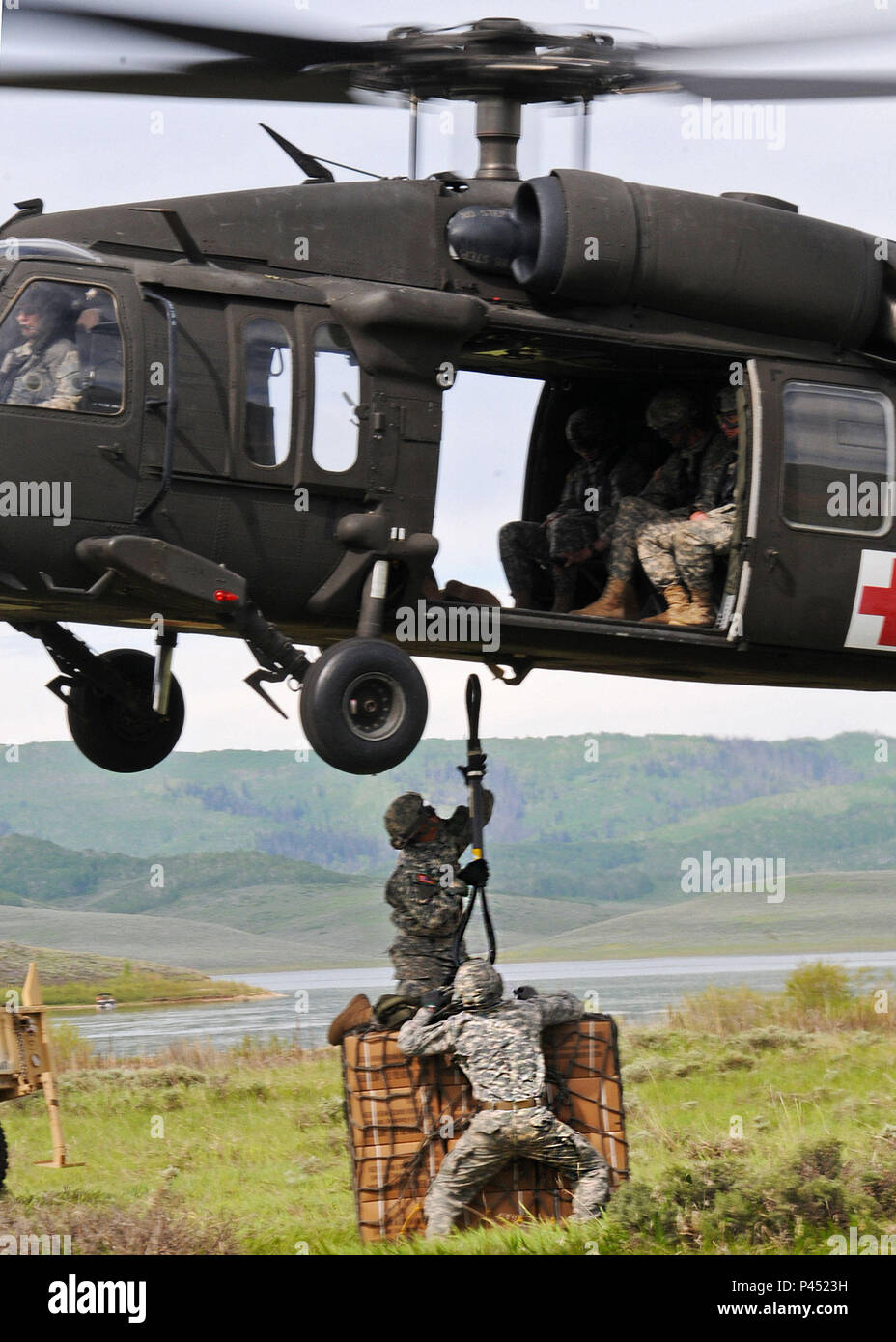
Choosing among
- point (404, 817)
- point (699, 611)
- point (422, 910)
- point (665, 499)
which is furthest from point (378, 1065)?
point (665, 499)

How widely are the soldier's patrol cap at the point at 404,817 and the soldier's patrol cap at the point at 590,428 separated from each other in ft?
7.94

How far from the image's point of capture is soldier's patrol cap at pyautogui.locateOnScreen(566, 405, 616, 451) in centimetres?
1037

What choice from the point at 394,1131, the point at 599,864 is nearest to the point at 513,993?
the point at 394,1131

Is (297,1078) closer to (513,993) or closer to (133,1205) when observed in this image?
(133,1205)

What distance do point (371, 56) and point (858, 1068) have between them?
9.52 metres

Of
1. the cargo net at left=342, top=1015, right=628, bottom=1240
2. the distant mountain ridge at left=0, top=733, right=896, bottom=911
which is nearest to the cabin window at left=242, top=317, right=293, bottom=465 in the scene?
the cargo net at left=342, top=1015, right=628, bottom=1240

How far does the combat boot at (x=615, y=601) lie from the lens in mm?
9742

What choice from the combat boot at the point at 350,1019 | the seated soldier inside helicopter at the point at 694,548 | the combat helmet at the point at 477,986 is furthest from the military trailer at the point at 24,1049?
the seated soldier inside helicopter at the point at 694,548

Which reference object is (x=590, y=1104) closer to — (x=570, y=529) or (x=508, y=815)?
(x=570, y=529)

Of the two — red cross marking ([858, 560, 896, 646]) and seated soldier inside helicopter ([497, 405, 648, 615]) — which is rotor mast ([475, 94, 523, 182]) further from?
red cross marking ([858, 560, 896, 646])

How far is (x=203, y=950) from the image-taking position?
142 feet

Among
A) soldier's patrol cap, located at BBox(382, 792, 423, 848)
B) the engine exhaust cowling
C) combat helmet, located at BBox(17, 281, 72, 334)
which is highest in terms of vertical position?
the engine exhaust cowling

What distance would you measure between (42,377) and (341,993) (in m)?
23.4

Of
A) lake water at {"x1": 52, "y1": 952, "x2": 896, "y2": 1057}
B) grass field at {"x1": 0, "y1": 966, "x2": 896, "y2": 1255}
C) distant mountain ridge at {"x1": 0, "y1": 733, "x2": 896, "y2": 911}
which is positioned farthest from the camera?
distant mountain ridge at {"x1": 0, "y1": 733, "x2": 896, "y2": 911}
